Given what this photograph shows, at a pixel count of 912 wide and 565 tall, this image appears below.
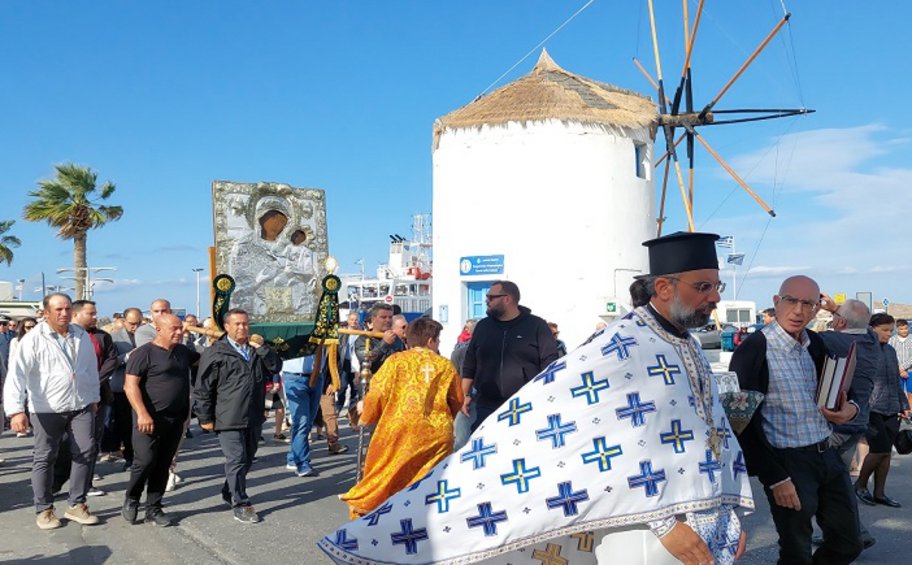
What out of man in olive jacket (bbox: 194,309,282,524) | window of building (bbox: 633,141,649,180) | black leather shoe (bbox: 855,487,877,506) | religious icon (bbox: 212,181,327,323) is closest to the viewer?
man in olive jacket (bbox: 194,309,282,524)

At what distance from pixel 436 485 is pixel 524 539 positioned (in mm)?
448

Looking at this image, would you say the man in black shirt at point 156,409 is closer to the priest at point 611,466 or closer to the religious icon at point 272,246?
the religious icon at point 272,246

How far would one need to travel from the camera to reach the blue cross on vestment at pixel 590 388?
131 inches

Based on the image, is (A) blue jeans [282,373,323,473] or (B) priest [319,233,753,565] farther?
(A) blue jeans [282,373,323,473]

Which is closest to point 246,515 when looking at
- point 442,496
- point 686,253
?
point 442,496

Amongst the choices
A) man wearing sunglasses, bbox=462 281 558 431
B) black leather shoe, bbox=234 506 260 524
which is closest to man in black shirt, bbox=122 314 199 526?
black leather shoe, bbox=234 506 260 524

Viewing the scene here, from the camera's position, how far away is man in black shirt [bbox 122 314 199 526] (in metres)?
7.42

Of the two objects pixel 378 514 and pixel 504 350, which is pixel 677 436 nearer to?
pixel 378 514

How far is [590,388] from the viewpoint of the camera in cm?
333

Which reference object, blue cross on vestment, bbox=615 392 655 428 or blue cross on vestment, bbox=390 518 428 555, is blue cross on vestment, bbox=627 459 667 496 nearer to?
blue cross on vestment, bbox=615 392 655 428

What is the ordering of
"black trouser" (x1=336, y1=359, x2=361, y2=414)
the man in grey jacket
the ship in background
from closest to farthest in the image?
the man in grey jacket → "black trouser" (x1=336, y1=359, x2=361, y2=414) → the ship in background

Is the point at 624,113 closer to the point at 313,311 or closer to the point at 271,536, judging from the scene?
the point at 313,311

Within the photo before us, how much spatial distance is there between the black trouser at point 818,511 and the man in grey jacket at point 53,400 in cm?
559

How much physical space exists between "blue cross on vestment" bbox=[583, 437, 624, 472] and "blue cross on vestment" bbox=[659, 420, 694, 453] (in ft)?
0.56
